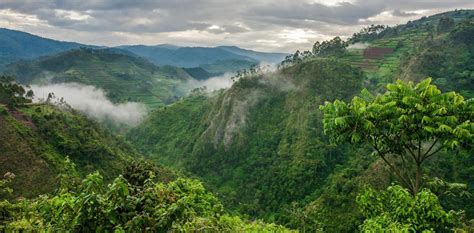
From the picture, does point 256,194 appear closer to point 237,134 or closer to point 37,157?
point 237,134

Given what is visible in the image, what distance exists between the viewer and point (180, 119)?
150625mm

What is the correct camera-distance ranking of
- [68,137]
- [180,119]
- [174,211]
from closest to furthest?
[174,211] → [68,137] → [180,119]

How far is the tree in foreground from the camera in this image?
9914 millimetres

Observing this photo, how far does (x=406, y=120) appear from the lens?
34.0 feet

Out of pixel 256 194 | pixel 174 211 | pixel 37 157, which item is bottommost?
pixel 256 194

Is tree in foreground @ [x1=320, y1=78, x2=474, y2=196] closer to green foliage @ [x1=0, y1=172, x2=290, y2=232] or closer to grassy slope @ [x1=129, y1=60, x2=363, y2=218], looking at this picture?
green foliage @ [x1=0, y1=172, x2=290, y2=232]

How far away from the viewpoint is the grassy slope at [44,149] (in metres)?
53.3

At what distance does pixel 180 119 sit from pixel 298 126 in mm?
64677

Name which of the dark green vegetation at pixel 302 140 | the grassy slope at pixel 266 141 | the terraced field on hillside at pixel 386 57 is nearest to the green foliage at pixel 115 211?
the dark green vegetation at pixel 302 140

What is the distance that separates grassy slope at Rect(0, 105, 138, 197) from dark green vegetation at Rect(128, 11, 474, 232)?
3309 centimetres

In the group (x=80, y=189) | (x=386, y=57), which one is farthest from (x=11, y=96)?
(x=386, y=57)

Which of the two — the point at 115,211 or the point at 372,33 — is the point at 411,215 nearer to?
the point at 115,211

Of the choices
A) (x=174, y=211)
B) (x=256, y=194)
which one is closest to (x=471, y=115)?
(x=174, y=211)

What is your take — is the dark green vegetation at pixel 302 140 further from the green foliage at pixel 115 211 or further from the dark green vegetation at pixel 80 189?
the green foliage at pixel 115 211
